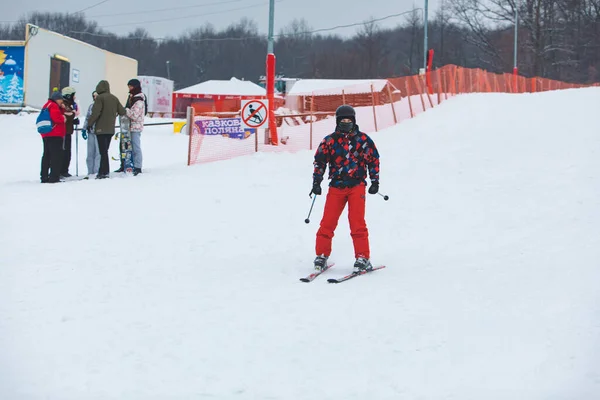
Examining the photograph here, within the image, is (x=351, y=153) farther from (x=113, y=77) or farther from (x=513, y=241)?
(x=113, y=77)

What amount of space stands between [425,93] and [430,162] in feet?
37.1

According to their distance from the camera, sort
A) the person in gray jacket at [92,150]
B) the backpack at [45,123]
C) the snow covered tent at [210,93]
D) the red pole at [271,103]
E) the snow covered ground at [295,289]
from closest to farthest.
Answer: the snow covered ground at [295,289]
the backpack at [45,123]
the person in gray jacket at [92,150]
the red pole at [271,103]
the snow covered tent at [210,93]

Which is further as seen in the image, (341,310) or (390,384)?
(341,310)

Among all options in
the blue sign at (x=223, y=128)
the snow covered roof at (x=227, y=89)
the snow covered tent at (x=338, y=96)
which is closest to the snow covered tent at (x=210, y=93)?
the snow covered roof at (x=227, y=89)

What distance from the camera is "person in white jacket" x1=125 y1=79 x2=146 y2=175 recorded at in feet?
41.7

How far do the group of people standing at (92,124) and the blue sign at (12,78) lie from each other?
18.9m

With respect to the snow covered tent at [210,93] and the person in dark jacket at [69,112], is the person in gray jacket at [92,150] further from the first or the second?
the snow covered tent at [210,93]

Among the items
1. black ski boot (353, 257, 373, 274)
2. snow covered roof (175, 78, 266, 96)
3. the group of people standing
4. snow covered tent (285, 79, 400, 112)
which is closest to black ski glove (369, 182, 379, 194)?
black ski boot (353, 257, 373, 274)

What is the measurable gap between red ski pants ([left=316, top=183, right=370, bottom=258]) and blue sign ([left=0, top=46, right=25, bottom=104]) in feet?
86.9

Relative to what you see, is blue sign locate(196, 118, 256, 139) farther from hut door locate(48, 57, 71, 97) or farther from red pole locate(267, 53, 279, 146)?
hut door locate(48, 57, 71, 97)

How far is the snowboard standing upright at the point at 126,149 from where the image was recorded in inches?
503

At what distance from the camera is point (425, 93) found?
2430 centimetres

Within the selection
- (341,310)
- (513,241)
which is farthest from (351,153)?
(513,241)

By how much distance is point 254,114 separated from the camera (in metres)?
16.0
